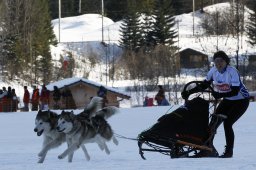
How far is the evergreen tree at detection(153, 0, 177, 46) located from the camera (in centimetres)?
5844

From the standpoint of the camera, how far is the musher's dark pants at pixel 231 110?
27.3 feet

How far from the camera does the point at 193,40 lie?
66062mm

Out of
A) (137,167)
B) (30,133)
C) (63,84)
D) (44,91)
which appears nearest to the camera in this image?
(137,167)

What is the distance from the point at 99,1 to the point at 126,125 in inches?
2385

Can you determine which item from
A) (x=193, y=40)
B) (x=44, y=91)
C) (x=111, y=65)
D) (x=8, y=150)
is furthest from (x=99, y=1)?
(x=8, y=150)

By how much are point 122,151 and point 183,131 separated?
2862 millimetres

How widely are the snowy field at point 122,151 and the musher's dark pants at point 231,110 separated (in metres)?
0.34

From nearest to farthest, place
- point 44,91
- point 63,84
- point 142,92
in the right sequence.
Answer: point 44,91
point 63,84
point 142,92

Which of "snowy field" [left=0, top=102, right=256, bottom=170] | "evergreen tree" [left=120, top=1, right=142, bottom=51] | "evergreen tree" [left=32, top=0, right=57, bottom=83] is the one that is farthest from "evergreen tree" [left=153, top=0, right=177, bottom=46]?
"snowy field" [left=0, top=102, right=256, bottom=170]

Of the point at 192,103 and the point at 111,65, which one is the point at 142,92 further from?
the point at 192,103

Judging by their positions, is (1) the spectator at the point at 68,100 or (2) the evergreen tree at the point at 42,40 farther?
(2) the evergreen tree at the point at 42,40

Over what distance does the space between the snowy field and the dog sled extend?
0.21m

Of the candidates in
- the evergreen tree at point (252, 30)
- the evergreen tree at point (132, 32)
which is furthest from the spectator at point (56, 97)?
the evergreen tree at point (252, 30)

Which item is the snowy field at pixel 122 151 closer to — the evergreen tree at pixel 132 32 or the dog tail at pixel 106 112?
the dog tail at pixel 106 112
